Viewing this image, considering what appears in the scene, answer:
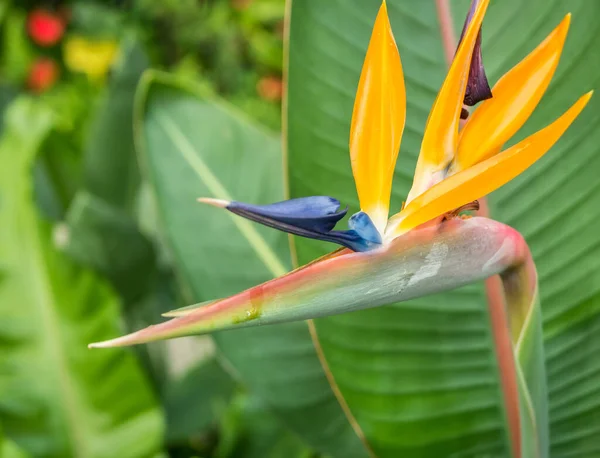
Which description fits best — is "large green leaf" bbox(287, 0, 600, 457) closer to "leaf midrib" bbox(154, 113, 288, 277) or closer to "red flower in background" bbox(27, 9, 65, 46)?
"leaf midrib" bbox(154, 113, 288, 277)

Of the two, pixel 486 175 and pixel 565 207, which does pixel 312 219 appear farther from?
pixel 565 207

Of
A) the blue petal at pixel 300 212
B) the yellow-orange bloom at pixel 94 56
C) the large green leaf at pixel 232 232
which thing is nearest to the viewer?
the blue petal at pixel 300 212

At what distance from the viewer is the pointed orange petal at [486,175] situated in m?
0.21

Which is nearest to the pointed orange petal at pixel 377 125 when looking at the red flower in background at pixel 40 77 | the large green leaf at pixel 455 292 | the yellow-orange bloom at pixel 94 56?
the large green leaf at pixel 455 292

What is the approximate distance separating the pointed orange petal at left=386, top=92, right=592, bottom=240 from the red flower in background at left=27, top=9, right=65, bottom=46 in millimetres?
2246

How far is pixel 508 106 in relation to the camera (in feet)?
0.80

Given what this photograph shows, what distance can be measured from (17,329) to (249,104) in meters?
1.39

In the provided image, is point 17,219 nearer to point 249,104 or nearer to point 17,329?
point 17,329

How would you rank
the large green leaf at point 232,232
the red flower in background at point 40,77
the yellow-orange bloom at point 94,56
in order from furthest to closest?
1. the red flower in background at point 40,77
2. the yellow-orange bloom at point 94,56
3. the large green leaf at point 232,232

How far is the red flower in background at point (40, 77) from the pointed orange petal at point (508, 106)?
211 centimetres

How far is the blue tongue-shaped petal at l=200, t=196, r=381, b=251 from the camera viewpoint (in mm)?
209

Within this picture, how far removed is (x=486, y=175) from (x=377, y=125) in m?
0.05

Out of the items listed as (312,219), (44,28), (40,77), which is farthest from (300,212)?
(44,28)

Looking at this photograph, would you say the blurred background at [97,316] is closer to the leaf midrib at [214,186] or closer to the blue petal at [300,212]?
the leaf midrib at [214,186]
